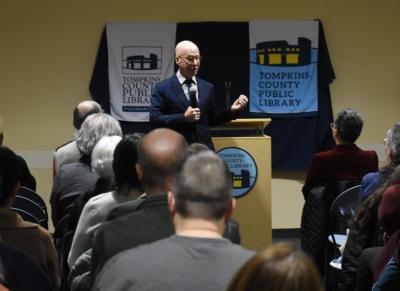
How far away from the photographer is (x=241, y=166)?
201 inches

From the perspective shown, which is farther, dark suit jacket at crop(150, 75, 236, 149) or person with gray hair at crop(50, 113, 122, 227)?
dark suit jacket at crop(150, 75, 236, 149)

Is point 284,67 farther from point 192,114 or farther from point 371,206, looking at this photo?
point 371,206

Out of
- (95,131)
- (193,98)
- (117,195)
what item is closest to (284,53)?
(193,98)

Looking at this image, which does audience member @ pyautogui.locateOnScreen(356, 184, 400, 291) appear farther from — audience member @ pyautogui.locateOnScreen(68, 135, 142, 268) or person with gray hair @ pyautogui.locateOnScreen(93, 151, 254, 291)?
person with gray hair @ pyautogui.locateOnScreen(93, 151, 254, 291)

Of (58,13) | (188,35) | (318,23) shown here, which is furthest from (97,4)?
(318,23)

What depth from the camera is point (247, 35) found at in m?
7.40

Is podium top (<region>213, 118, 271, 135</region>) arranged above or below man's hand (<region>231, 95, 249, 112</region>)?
below

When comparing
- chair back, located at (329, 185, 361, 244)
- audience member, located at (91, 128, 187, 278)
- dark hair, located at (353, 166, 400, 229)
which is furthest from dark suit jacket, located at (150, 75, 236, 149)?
audience member, located at (91, 128, 187, 278)

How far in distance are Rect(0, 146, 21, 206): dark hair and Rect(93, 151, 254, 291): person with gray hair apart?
79 centimetres

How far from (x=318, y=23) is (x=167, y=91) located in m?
2.96

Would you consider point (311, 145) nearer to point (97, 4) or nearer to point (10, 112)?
point (97, 4)

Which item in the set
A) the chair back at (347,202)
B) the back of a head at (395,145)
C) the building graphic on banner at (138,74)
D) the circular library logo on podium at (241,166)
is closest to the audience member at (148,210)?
the back of a head at (395,145)

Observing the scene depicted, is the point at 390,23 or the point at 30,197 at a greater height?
the point at 390,23

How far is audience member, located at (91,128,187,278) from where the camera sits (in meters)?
2.29
